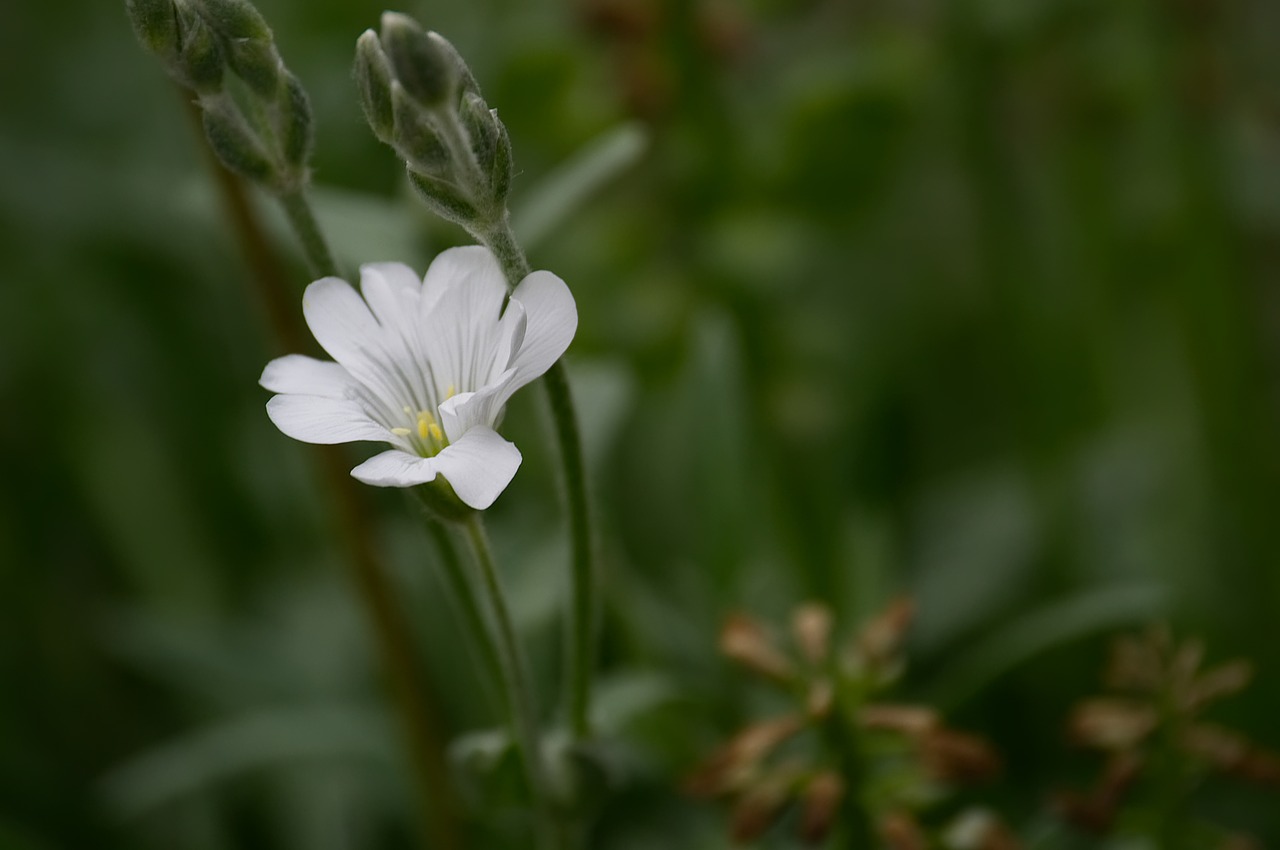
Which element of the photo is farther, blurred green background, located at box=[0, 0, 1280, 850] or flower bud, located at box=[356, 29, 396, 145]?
blurred green background, located at box=[0, 0, 1280, 850]

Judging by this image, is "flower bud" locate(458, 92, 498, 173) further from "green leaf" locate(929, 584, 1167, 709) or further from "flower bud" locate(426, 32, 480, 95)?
"green leaf" locate(929, 584, 1167, 709)

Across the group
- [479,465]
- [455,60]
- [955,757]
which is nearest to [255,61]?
[455,60]

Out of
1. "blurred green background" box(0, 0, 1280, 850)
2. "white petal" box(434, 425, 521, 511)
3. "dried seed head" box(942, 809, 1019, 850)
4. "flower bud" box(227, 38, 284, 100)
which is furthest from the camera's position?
"blurred green background" box(0, 0, 1280, 850)

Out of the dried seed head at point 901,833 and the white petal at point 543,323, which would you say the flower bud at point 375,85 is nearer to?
the white petal at point 543,323

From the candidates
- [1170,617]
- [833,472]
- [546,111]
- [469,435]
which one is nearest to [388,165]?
[546,111]

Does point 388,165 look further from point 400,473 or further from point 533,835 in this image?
point 400,473

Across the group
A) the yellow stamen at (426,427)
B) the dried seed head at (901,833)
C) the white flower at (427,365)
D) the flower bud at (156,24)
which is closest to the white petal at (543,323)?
the white flower at (427,365)

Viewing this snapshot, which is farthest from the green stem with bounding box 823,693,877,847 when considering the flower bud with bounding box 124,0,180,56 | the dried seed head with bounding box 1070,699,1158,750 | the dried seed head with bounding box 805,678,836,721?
the flower bud with bounding box 124,0,180,56

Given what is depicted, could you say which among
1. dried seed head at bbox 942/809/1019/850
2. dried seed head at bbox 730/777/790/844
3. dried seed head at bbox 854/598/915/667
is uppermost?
dried seed head at bbox 854/598/915/667
